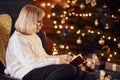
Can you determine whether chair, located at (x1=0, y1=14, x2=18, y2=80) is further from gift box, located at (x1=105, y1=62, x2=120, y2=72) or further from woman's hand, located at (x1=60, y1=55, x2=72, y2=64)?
gift box, located at (x1=105, y1=62, x2=120, y2=72)

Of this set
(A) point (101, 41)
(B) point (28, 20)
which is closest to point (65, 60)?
(B) point (28, 20)

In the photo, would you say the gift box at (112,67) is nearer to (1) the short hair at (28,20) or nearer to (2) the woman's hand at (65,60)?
(2) the woman's hand at (65,60)

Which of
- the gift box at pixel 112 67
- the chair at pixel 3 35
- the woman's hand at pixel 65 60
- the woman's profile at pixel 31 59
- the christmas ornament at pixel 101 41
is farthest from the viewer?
the gift box at pixel 112 67

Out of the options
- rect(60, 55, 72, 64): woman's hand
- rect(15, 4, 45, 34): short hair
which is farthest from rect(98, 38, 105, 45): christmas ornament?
rect(15, 4, 45, 34): short hair

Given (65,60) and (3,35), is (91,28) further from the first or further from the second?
(3,35)

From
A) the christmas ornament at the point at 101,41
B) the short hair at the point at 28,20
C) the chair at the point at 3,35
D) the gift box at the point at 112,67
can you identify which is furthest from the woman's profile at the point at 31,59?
the gift box at the point at 112,67

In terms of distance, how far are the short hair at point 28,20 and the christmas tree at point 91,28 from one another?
88 cm

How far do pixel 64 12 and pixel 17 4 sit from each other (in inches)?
19.1

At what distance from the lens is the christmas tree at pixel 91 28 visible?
10.1 feet

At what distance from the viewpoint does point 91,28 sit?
126 inches

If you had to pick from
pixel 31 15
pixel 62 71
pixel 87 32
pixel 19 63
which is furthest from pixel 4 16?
pixel 87 32

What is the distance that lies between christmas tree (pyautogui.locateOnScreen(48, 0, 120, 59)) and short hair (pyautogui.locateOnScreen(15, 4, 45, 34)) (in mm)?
885

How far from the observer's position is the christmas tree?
3.09 m

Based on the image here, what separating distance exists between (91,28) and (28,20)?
3.52 feet
